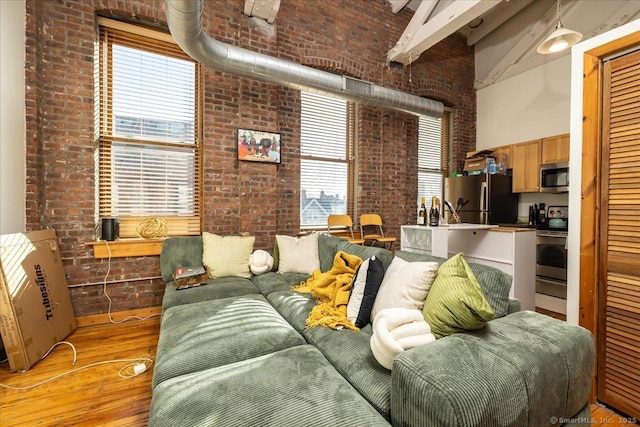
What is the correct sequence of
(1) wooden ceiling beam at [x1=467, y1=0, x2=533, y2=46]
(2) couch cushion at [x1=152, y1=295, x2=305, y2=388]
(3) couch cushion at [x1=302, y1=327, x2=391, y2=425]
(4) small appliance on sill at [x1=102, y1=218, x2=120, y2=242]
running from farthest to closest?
(1) wooden ceiling beam at [x1=467, y1=0, x2=533, y2=46] → (4) small appliance on sill at [x1=102, y1=218, x2=120, y2=242] → (2) couch cushion at [x1=152, y1=295, x2=305, y2=388] → (3) couch cushion at [x1=302, y1=327, x2=391, y2=425]

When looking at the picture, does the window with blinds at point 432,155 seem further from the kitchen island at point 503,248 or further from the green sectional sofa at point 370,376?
the green sectional sofa at point 370,376

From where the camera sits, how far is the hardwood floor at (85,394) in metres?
1.66

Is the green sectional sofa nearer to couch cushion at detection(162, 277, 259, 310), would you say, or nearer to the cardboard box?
couch cushion at detection(162, 277, 259, 310)

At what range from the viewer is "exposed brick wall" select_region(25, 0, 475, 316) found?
2.84 meters

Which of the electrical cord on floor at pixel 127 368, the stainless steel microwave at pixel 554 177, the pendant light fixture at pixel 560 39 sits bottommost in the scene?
the electrical cord on floor at pixel 127 368

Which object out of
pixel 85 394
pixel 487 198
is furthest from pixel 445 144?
pixel 85 394

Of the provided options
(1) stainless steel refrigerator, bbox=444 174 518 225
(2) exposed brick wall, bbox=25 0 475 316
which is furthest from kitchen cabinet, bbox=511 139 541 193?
(2) exposed brick wall, bbox=25 0 475 316

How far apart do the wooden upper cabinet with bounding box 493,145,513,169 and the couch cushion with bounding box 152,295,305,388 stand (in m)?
4.80

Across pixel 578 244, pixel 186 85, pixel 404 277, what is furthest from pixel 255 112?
pixel 578 244

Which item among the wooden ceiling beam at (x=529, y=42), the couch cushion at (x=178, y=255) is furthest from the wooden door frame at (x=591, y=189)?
the wooden ceiling beam at (x=529, y=42)

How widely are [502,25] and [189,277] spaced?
21.8 feet

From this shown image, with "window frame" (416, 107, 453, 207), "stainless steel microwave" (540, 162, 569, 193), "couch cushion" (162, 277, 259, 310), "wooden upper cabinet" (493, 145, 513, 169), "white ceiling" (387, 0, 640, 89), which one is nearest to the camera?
"couch cushion" (162, 277, 259, 310)

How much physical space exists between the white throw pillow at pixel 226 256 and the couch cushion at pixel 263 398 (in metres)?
1.72

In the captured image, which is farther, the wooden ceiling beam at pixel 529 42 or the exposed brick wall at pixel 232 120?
the wooden ceiling beam at pixel 529 42
